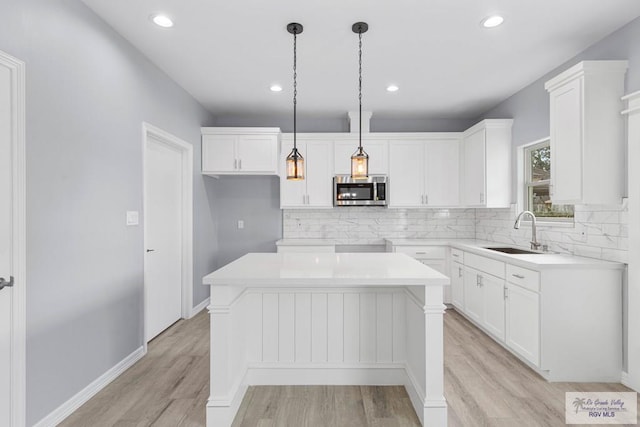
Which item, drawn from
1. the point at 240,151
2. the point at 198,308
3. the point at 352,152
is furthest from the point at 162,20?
the point at 198,308

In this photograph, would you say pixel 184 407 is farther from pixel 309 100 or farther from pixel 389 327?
pixel 309 100

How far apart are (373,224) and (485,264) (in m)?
1.82

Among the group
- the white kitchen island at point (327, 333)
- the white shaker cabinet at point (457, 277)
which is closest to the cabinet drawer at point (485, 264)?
the white shaker cabinet at point (457, 277)

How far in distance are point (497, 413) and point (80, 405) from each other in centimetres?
262

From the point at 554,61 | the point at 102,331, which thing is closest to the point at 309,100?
the point at 554,61

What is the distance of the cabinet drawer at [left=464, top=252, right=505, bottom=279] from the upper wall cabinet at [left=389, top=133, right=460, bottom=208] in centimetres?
103

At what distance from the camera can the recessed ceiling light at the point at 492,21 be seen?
8.02 feet

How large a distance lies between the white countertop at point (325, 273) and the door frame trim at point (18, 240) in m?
0.93

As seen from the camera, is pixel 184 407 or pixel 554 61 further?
pixel 554 61

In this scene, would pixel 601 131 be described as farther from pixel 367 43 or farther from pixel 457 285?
pixel 457 285

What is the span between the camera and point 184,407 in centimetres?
220

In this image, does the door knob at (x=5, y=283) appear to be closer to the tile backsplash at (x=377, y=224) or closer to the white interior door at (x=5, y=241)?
the white interior door at (x=5, y=241)

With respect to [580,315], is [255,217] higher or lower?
higher

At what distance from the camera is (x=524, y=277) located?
275 centimetres
